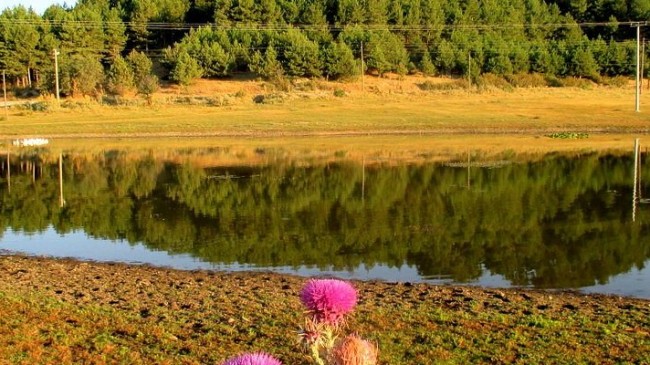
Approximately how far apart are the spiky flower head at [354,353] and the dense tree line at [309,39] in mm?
84698

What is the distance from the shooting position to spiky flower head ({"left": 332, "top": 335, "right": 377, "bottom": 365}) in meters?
3.46

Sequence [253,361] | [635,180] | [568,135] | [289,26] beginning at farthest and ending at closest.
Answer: [289,26] < [568,135] < [635,180] < [253,361]

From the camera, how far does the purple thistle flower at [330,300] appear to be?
156 inches

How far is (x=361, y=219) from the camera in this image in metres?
23.1

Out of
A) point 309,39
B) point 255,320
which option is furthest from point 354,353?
point 309,39

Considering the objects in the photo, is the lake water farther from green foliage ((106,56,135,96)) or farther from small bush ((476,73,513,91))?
small bush ((476,73,513,91))

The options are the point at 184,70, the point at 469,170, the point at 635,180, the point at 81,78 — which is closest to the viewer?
the point at 635,180

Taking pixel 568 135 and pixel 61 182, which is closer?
pixel 61 182

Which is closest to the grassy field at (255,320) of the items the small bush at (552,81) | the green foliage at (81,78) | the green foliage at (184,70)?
the green foliage at (81,78)

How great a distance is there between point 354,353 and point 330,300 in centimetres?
54

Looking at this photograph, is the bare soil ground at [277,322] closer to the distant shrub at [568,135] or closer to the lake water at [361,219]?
the lake water at [361,219]

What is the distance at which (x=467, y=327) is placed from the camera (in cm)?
1045

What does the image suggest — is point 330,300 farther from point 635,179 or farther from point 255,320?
point 635,179

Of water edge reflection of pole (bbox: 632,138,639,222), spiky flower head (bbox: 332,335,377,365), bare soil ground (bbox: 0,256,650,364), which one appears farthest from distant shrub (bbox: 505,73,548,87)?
spiky flower head (bbox: 332,335,377,365)
